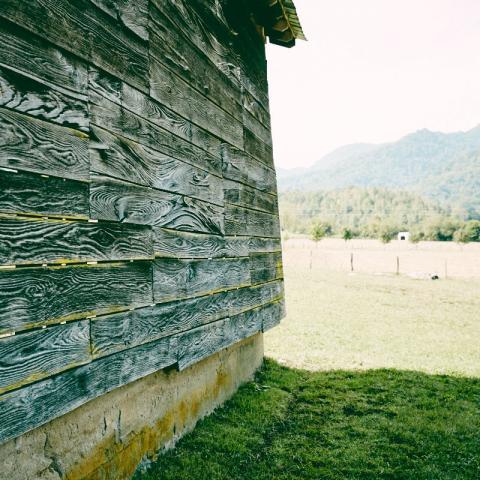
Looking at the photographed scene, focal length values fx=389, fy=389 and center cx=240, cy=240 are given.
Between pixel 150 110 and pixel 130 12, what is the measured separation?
2.21 ft

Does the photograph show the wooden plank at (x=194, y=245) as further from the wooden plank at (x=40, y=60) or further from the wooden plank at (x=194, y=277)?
the wooden plank at (x=40, y=60)

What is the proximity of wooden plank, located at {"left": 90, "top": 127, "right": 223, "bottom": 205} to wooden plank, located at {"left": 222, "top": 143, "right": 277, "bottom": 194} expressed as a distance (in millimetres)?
485

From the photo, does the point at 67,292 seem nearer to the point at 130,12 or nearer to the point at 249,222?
the point at 130,12

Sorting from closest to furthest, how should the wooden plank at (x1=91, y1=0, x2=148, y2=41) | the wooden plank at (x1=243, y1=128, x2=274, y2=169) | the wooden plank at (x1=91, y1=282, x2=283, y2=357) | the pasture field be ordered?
the wooden plank at (x1=91, y1=282, x2=283, y2=357) < the wooden plank at (x1=91, y1=0, x2=148, y2=41) < the wooden plank at (x1=243, y1=128, x2=274, y2=169) < the pasture field

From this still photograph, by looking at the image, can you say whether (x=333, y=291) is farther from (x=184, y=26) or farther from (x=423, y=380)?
(x=184, y=26)

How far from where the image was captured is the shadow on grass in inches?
146

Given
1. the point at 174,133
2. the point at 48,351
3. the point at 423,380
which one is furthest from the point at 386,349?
the point at 48,351

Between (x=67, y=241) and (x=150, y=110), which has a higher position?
(x=150, y=110)

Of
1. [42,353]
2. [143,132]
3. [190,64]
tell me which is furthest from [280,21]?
[42,353]

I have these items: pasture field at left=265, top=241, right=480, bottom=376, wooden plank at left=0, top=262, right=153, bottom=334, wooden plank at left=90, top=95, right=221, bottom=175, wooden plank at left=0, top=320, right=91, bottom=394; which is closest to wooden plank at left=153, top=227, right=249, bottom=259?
wooden plank at left=0, top=262, right=153, bottom=334

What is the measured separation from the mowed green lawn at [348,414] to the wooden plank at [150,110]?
286cm

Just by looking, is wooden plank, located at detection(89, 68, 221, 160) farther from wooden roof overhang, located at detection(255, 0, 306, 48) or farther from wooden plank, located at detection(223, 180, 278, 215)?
wooden roof overhang, located at detection(255, 0, 306, 48)

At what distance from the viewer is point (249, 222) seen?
496 centimetres

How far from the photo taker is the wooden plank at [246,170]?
14.5 ft
